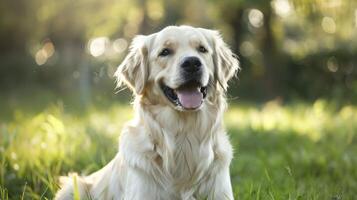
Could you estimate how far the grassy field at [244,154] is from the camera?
18.2ft

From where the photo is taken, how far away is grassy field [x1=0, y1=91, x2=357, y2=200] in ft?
18.2

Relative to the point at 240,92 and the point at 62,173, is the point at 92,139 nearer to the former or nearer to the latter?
the point at 62,173

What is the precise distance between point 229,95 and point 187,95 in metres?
0.96

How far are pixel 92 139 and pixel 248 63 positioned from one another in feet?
56.3

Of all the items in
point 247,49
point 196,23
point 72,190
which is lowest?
point 247,49

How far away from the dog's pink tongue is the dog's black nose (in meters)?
0.16

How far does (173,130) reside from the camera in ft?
15.5

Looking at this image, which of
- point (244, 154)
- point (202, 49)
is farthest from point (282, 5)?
point (202, 49)

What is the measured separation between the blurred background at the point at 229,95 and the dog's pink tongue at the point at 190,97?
2.62ft

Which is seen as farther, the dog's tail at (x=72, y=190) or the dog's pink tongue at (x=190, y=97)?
the dog's tail at (x=72, y=190)

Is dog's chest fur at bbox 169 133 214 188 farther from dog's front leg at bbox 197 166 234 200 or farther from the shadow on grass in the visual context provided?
the shadow on grass

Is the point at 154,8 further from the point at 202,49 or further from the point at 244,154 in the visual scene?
the point at 202,49

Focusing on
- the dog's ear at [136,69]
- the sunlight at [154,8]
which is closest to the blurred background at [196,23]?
the sunlight at [154,8]

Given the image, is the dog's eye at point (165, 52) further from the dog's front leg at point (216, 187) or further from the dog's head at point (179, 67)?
the dog's front leg at point (216, 187)
